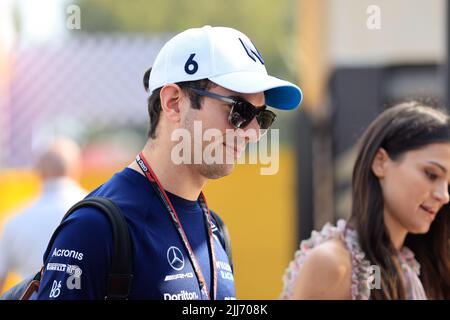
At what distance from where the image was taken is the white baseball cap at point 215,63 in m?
2.64

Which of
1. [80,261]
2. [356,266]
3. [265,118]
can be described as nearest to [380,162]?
[356,266]

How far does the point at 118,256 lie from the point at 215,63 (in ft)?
2.27

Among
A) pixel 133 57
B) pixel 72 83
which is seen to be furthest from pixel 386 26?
pixel 72 83

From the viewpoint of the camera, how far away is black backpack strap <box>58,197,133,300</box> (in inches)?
90.8

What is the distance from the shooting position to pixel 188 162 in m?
2.62

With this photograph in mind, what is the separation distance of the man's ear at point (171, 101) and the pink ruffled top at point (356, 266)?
3.24 ft

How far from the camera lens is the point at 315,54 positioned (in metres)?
11.5

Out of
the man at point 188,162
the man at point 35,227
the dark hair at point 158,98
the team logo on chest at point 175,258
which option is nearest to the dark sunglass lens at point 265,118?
the man at point 188,162

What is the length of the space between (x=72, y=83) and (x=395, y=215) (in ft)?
28.3

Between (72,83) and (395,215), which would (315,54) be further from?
(395,215)

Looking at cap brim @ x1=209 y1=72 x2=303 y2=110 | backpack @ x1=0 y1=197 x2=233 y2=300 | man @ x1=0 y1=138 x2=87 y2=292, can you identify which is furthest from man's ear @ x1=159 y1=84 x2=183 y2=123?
man @ x1=0 y1=138 x2=87 y2=292

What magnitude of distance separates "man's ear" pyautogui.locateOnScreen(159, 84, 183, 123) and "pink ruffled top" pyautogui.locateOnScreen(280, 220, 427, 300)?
987 millimetres

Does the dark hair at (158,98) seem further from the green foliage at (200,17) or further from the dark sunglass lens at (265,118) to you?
the green foliage at (200,17)

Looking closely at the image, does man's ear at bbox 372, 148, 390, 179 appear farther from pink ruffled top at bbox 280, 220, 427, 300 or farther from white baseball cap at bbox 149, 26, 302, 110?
white baseball cap at bbox 149, 26, 302, 110
